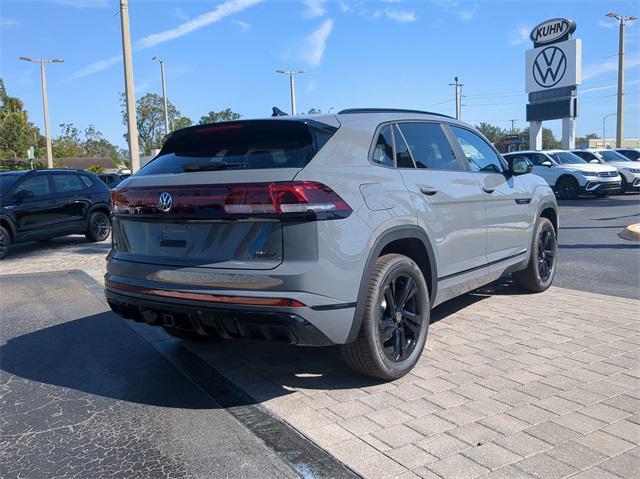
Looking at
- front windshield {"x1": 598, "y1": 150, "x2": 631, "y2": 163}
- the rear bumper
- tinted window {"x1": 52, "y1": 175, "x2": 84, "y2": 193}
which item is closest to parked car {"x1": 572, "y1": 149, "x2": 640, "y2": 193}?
front windshield {"x1": 598, "y1": 150, "x2": 631, "y2": 163}

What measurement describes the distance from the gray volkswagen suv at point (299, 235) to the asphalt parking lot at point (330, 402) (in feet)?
1.53

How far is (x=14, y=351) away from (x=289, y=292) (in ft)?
10.3

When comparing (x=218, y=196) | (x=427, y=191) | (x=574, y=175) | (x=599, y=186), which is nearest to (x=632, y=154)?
(x=599, y=186)

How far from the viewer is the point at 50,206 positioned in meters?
11.8

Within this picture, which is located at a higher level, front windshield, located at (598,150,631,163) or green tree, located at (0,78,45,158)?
green tree, located at (0,78,45,158)

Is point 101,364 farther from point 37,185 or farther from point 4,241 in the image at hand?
point 37,185

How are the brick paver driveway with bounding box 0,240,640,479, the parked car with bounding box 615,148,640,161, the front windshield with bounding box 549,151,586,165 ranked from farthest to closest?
1. the parked car with bounding box 615,148,640,161
2. the front windshield with bounding box 549,151,586,165
3. the brick paver driveway with bounding box 0,240,640,479

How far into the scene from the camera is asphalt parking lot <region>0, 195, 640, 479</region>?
297 centimetres

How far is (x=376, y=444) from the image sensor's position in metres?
3.12

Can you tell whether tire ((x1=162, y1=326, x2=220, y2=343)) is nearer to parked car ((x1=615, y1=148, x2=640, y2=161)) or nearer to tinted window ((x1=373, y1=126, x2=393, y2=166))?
tinted window ((x1=373, y1=126, x2=393, y2=166))

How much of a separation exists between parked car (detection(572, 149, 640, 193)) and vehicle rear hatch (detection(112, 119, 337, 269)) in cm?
2051

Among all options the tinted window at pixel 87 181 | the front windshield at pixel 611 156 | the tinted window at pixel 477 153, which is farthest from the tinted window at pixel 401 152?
the front windshield at pixel 611 156

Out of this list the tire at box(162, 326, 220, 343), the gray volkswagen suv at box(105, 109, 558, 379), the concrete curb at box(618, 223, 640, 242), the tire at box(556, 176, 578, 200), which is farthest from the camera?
the tire at box(556, 176, 578, 200)

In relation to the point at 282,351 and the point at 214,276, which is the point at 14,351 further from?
the point at 214,276
